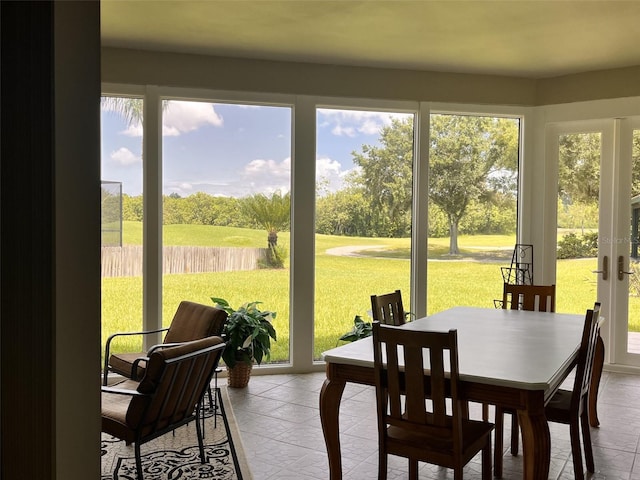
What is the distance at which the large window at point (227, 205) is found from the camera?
206 inches

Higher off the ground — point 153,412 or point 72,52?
point 72,52

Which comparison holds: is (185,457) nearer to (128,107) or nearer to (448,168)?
(128,107)

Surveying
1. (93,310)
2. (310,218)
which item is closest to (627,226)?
(310,218)

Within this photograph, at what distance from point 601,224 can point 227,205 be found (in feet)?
11.6

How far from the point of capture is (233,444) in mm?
3691

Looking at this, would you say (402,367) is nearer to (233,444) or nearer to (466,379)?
(466,379)

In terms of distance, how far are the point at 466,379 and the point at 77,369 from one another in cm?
164

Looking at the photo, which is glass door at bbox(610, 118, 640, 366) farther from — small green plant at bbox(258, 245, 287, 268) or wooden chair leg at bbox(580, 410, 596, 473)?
small green plant at bbox(258, 245, 287, 268)

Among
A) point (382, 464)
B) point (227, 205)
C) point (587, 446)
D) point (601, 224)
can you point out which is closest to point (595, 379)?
point (587, 446)

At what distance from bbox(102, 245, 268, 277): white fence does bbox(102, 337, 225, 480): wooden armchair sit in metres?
2.09

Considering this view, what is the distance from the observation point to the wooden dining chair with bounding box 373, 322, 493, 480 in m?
2.47

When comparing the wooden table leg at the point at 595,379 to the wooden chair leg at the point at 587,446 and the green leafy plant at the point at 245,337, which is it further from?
the green leafy plant at the point at 245,337

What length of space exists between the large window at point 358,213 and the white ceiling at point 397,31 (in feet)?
2.05

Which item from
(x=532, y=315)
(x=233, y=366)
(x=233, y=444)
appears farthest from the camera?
(x=233, y=366)
